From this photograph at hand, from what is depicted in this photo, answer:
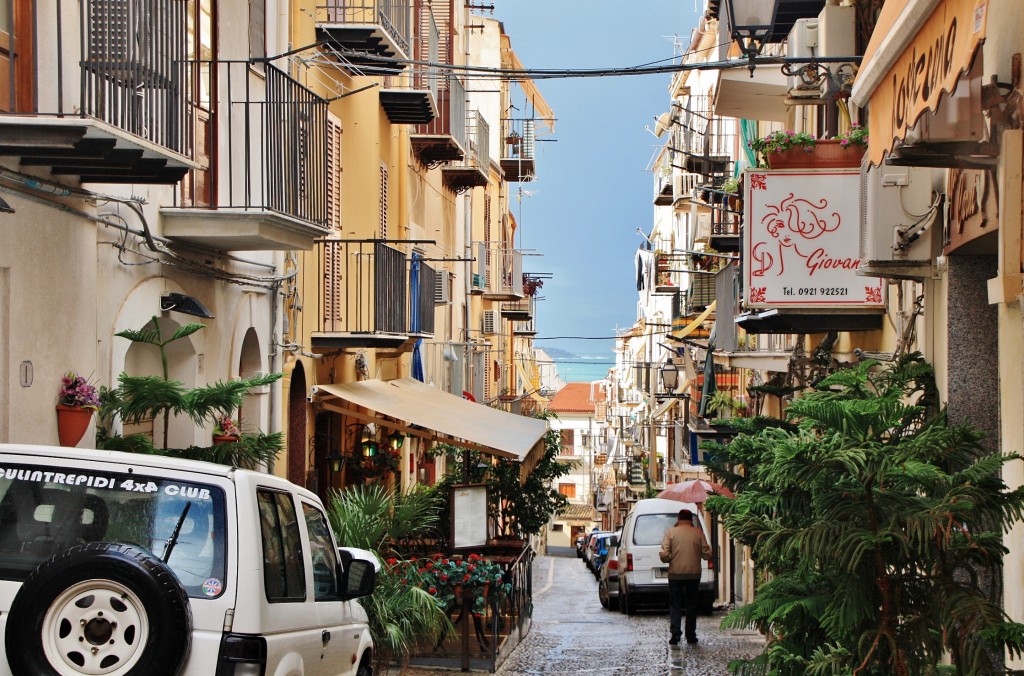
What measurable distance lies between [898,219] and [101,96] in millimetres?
5986

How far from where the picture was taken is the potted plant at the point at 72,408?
9.22 m

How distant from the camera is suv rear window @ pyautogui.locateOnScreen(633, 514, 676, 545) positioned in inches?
869

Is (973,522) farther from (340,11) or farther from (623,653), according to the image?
(340,11)

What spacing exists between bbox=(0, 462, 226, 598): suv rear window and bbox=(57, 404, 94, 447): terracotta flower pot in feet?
10.4

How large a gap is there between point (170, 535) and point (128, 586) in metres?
0.64

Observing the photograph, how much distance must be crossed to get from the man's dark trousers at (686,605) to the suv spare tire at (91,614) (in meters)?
10.8

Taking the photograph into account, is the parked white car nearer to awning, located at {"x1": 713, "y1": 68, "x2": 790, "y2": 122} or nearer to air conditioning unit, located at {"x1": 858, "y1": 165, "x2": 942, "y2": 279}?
awning, located at {"x1": 713, "y1": 68, "x2": 790, "y2": 122}

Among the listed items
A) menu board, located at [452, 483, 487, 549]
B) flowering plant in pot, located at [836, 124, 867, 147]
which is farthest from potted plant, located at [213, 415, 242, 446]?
flowering plant in pot, located at [836, 124, 867, 147]

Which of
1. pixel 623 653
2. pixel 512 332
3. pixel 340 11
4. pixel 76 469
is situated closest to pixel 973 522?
pixel 76 469

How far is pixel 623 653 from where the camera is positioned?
15.2 meters

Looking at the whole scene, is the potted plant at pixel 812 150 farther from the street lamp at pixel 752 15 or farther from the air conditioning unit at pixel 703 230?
the air conditioning unit at pixel 703 230

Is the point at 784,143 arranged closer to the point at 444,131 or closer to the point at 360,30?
the point at 360,30

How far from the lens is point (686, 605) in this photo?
52.4ft

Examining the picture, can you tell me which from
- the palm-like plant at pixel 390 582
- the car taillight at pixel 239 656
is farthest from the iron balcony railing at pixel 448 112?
the car taillight at pixel 239 656
